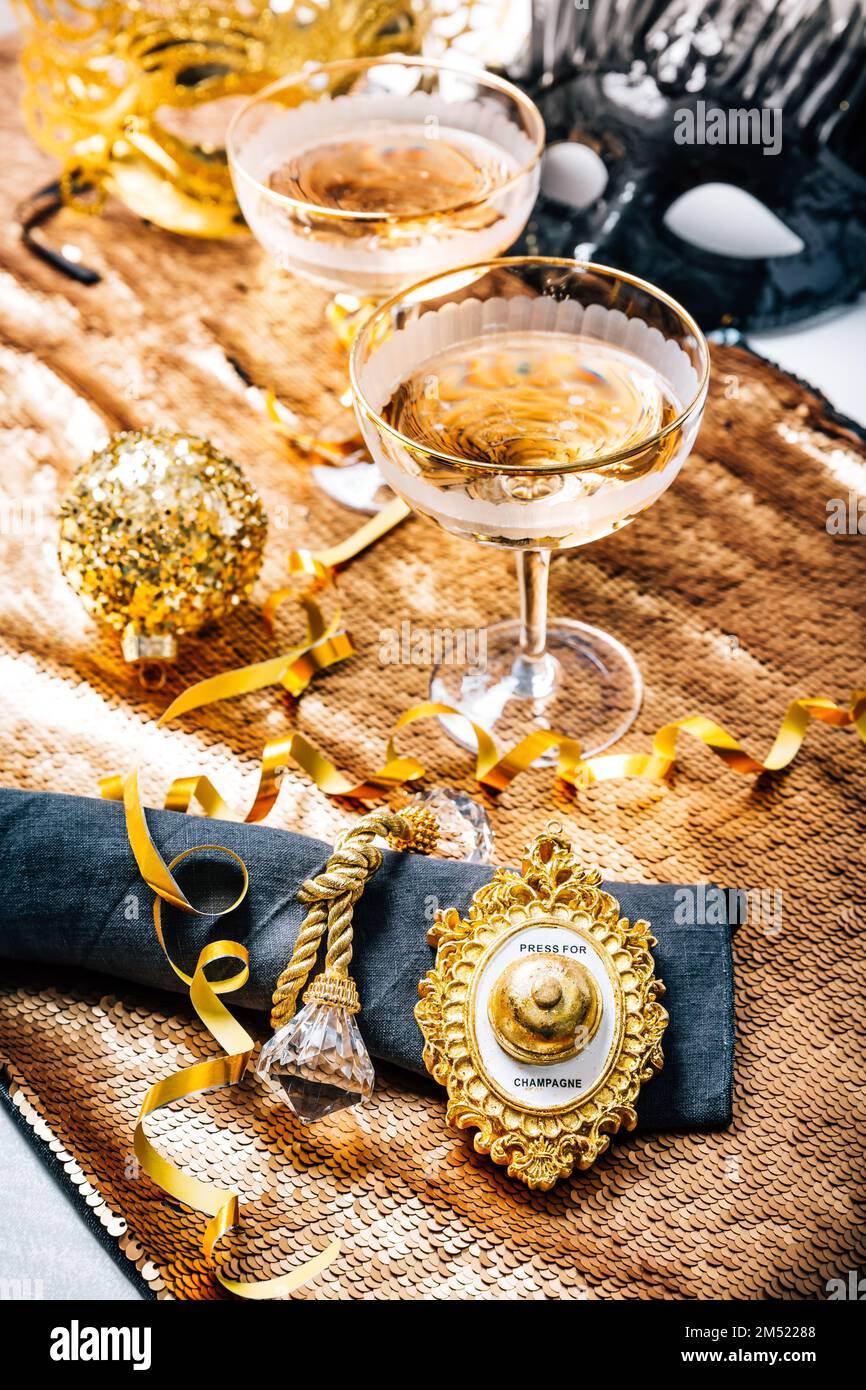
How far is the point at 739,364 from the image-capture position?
0.92m

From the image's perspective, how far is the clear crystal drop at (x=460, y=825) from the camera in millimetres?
652

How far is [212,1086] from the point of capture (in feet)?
1.87

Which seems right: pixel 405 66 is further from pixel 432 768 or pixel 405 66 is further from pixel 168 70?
pixel 432 768

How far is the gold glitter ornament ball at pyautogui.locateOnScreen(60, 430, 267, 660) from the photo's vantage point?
27.8 inches

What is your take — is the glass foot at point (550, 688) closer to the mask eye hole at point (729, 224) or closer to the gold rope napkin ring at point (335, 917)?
the gold rope napkin ring at point (335, 917)

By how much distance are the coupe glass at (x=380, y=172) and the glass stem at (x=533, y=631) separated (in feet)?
0.60

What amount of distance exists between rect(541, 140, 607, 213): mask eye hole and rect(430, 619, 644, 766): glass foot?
410 millimetres

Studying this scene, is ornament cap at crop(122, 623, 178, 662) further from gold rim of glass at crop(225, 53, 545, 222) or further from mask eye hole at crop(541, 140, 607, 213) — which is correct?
mask eye hole at crop(541, 140, 607, 213)

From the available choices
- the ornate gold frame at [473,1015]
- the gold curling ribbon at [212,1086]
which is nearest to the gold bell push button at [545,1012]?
the ornate gold frame at [473,1015]

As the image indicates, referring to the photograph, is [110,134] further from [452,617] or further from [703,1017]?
[703,1017]

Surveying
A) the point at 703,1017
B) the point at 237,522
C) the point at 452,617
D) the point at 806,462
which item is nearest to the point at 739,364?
the point at 806,462

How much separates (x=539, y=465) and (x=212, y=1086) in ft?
1.13
